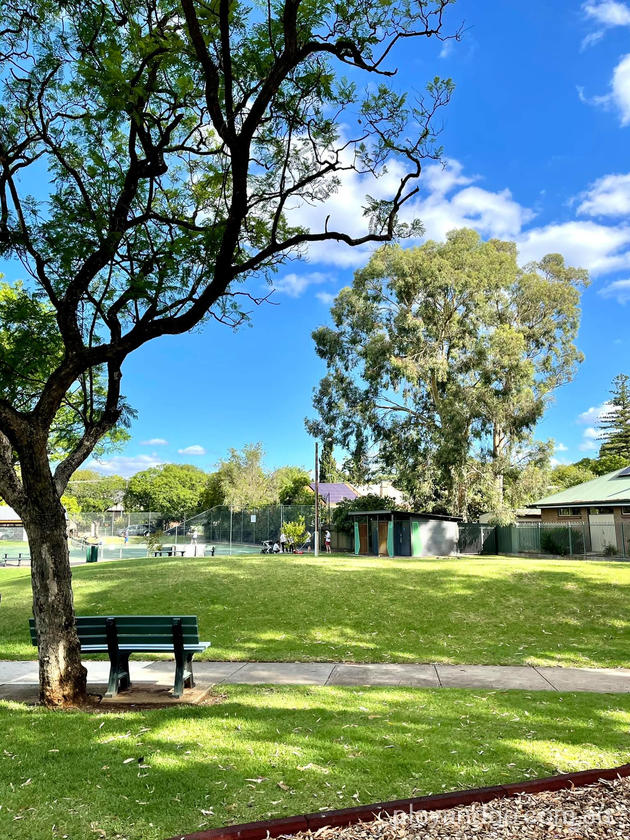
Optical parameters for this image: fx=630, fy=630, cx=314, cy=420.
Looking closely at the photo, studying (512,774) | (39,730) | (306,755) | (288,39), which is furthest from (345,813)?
(288,39)

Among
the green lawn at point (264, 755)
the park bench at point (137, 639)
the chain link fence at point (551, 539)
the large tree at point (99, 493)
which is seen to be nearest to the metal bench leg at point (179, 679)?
the park bench at point (137, 639)

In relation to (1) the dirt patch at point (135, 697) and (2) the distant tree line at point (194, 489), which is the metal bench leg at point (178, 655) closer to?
(1) the dirt patch at point (135, 697)

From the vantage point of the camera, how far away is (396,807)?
12.6 feet

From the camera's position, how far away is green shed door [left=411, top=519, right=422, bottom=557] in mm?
30094

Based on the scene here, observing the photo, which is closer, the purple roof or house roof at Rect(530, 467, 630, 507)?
house roof at Rect(530, 467, 630, 507)

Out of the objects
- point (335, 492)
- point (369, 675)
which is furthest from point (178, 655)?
point (335, 492)

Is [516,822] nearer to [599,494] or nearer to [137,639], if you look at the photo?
[137,639]

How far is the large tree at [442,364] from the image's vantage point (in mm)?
33031

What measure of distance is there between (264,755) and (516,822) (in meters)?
1.83

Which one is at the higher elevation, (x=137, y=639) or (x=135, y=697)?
(x=137, y=639)

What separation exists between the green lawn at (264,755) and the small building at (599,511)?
2786cm

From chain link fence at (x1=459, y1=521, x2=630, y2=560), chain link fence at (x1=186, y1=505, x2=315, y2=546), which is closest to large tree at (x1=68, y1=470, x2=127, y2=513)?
chain link fence at (x1=186, y1=505, x2=315, y2=546)

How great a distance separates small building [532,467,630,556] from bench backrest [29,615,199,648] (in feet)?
95.0

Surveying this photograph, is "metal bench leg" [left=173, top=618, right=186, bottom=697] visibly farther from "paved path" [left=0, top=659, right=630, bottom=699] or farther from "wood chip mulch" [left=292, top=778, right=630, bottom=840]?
"wood chip mulch" [left=292, top=778, right=630, bottom=840]
